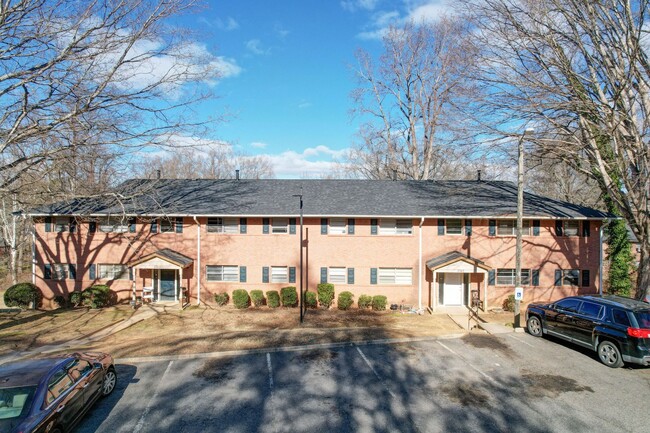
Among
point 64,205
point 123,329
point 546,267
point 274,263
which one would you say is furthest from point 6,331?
point 546,267

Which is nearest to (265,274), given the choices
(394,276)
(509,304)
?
(394,276)

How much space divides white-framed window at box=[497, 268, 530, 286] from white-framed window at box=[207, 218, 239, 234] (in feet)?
48.3

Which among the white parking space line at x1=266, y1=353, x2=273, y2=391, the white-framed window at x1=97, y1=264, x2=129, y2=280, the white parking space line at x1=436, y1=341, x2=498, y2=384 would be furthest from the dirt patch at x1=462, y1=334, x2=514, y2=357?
the white-framed window at x1=97, y1=264, x2=129, y2=280

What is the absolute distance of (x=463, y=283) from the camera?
2034cm

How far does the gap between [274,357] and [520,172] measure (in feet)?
39.2

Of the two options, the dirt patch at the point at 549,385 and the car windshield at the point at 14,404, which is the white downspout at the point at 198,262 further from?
the dirt patch at the point at 549,385

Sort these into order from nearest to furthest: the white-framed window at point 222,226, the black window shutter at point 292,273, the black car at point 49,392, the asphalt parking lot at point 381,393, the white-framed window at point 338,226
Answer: the black car at point 49,392 → the asphalt parking lot at point 381,393 → the white-framed window at point 338,226 → the black window shutter at point 292,273 → the white-framed window at point 222,226

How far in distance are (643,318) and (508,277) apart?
1018cm

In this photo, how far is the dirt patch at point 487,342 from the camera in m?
12.7

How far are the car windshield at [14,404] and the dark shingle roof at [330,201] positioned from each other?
12.5m

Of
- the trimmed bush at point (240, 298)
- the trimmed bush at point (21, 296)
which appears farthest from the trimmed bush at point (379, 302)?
the trimmed bush at point (21, 296)

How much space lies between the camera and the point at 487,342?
1350 centimetres

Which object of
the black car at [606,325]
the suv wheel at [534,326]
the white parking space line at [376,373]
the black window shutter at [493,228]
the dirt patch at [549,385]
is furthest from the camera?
the black window shutter at [493,228]

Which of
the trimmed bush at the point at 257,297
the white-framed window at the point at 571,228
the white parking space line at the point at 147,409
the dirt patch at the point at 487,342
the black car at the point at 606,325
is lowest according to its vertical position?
the dirt patch at the point at 487,342
